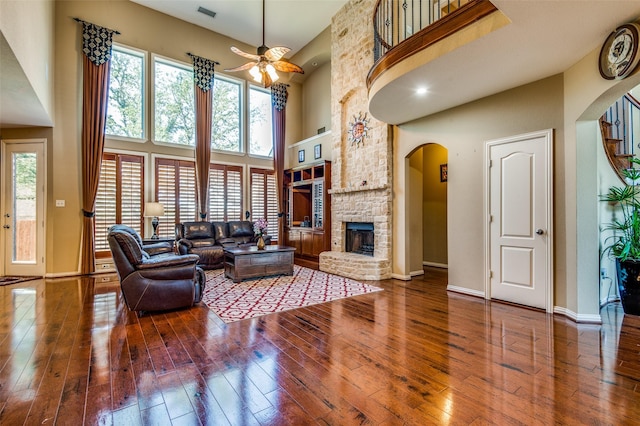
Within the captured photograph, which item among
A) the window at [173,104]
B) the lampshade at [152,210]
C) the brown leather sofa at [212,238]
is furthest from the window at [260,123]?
the lampshade at [152,210]

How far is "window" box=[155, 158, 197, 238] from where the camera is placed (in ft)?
22.5

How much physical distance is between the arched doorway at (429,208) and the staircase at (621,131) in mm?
2552

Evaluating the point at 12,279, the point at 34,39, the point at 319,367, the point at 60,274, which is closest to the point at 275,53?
the point at 34,39

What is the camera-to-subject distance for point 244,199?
816cm

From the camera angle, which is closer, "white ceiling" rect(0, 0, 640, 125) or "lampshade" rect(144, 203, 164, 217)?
"white ceiling" rect(0, 0, 640, 125)

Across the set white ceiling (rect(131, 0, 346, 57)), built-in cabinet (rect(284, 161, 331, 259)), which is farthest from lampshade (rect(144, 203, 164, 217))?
white ceiling (rect(131, 0, 346, 57))

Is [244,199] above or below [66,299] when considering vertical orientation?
above

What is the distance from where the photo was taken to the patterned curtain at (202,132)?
7250 mm

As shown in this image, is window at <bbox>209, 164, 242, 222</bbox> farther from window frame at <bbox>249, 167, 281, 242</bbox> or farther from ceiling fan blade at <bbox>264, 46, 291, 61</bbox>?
ceiling fan blade at <bbox>264, 46, 291, 61</bbox>

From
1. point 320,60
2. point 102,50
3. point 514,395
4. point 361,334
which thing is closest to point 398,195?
point 361,334

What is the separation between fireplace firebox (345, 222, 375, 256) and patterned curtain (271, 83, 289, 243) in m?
2.72

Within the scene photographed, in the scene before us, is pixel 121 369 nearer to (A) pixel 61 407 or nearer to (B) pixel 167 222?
(A) pixel 61 407

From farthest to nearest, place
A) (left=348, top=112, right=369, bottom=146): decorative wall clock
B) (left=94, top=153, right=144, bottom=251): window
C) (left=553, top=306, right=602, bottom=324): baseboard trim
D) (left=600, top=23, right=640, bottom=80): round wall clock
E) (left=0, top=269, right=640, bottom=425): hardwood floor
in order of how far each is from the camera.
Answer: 1. (left=94, top=153, right=144, bottom=251): window
2. (left=348, top=112, right=369, bottom=146): decorative wall clock
3. (left=553, top=306, right=602, bottom=324): baseboard trim
4. (left=600, top=23, right=640, bottom=80): round wall clock
5. (left=0, top=269, right=640, bottom=425): hardwood floor

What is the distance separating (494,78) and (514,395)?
3.43 metres
